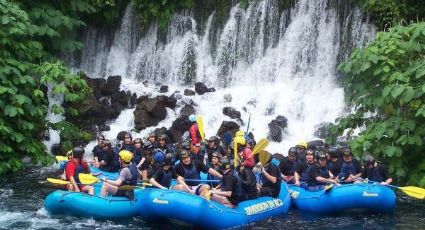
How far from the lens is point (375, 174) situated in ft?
38.8

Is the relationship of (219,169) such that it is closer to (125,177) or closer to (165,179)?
(165,179)

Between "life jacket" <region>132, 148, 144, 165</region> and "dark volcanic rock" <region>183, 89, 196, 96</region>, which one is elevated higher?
"dark volcanic rock" <region>183, 89, 196, 96</region>

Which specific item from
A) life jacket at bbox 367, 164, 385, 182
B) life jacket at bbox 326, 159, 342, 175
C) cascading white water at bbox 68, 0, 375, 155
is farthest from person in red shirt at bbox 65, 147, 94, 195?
cascading white water at bbox 68, 0, 375, 155

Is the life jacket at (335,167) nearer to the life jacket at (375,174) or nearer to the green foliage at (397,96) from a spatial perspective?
the life jacket at (375,174)

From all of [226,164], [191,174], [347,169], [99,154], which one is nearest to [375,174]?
[347,169]

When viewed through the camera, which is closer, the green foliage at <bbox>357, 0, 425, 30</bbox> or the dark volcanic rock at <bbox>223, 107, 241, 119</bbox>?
the green foliage at <bbox>357, 0, 425, 30</bbox>

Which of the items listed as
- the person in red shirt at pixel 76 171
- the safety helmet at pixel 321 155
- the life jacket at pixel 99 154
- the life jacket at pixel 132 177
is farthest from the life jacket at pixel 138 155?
the safety helmet at pixel 321 155

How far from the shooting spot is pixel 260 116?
746 inches

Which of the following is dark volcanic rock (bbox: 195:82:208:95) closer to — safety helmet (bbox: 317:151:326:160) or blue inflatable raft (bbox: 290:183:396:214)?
safety helmet (bbox: 317:151:326:160)

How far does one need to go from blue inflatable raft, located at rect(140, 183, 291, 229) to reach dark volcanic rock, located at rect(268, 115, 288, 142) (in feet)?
24.1

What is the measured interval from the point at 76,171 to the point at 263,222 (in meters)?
3.26

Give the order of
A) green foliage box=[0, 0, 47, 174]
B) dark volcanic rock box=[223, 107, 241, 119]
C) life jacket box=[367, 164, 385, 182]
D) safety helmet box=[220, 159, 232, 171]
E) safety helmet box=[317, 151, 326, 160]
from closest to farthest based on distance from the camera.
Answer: safety helmet box=[220, 159, 232, 171] → safety helmet box=[317, 151, 326, 160] → life jacket box=[367, 164, 385, 182] → green foliage box=[0, 0, 47, 174] → dark volcanic rock box=[223, 107, 241, 119]

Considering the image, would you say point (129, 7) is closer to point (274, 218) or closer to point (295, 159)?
point (295, 159)

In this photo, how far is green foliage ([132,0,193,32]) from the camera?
819 inches
